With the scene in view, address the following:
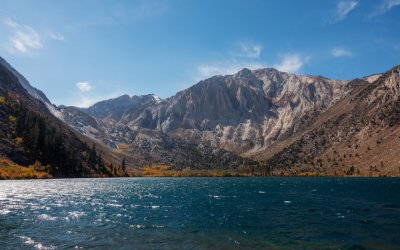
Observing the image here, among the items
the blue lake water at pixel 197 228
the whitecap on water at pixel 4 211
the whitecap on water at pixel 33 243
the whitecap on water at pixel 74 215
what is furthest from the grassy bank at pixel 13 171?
the whitecap on water at pixel 33 243

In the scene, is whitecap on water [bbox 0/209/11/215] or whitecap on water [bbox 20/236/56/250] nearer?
whitecap on water [bbox 20/236/56/250]

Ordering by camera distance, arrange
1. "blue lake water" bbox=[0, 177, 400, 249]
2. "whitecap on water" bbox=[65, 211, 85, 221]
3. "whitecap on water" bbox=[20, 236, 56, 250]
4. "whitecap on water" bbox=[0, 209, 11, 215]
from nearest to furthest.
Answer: "whitecap on water" bbox=[20, 236, 56, 250], "blue lake water" bbox=[0, 177, 400, 249], "whitecap on water" bbox=[65, 211, 85, 221], "whitecap on water" bbox=[0, 209, 11, 215]

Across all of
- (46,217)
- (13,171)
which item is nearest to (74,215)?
(46,217)

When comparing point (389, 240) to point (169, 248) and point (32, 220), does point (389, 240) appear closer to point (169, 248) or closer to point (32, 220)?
point (169, 248)

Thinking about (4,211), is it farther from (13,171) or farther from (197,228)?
(13,171)

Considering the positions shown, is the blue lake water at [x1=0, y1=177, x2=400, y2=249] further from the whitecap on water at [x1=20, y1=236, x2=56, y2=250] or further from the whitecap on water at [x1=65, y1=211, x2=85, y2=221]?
the whitecap on water at [x1=65, y1=211, x2=85, y2=221]

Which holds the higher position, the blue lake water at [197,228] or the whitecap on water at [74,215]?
the whitecap on water at [74,215]

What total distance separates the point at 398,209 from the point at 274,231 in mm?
37204

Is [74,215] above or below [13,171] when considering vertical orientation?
below

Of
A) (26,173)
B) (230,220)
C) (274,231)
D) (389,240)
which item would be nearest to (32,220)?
(230,220)

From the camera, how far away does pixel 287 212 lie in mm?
72500

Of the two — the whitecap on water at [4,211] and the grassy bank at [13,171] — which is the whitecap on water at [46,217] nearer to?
the whitecap on water at [4,211]

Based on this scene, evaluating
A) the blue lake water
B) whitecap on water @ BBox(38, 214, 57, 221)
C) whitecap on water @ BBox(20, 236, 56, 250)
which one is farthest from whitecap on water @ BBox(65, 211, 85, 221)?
whitecap on water @ BBox(20, 236, 56, 250)

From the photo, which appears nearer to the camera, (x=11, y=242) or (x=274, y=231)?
(x=11, y=242)
